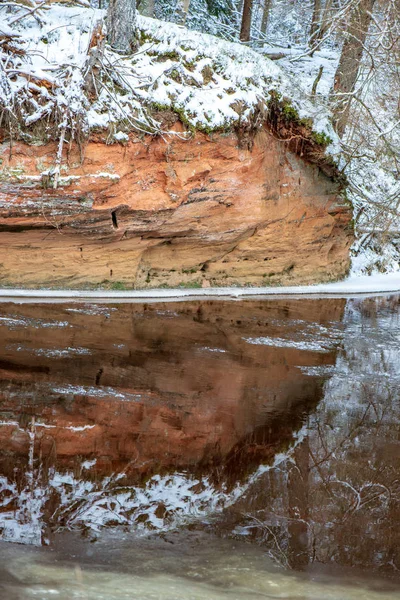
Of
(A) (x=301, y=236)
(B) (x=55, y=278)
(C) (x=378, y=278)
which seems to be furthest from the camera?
(C) (x=378, y=278)

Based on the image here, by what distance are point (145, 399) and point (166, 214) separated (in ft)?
21.3

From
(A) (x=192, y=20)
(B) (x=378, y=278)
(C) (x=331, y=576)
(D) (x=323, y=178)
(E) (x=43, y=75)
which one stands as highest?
(A) (x=192, y=20)

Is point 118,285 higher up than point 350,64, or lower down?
lower down

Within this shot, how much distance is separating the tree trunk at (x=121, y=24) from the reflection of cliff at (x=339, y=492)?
8452 millimetres

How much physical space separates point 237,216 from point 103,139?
340 cm

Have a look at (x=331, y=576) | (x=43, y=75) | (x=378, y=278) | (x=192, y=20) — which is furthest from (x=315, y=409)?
(x=192, y=20)

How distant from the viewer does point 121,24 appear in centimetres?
1266

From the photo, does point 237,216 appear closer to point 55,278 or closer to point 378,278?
point 55,278

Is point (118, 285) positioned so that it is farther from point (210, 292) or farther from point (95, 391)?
point (95, 391)

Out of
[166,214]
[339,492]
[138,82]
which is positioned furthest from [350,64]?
[339,492]

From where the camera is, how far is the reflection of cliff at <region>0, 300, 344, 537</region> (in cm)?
487

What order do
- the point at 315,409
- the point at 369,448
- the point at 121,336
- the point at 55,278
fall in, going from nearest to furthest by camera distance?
the point at 369,448, the point at 315,409, the point at 121,336, the point at 55,278

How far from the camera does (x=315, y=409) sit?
6.92m

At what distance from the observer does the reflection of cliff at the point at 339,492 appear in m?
4.20
